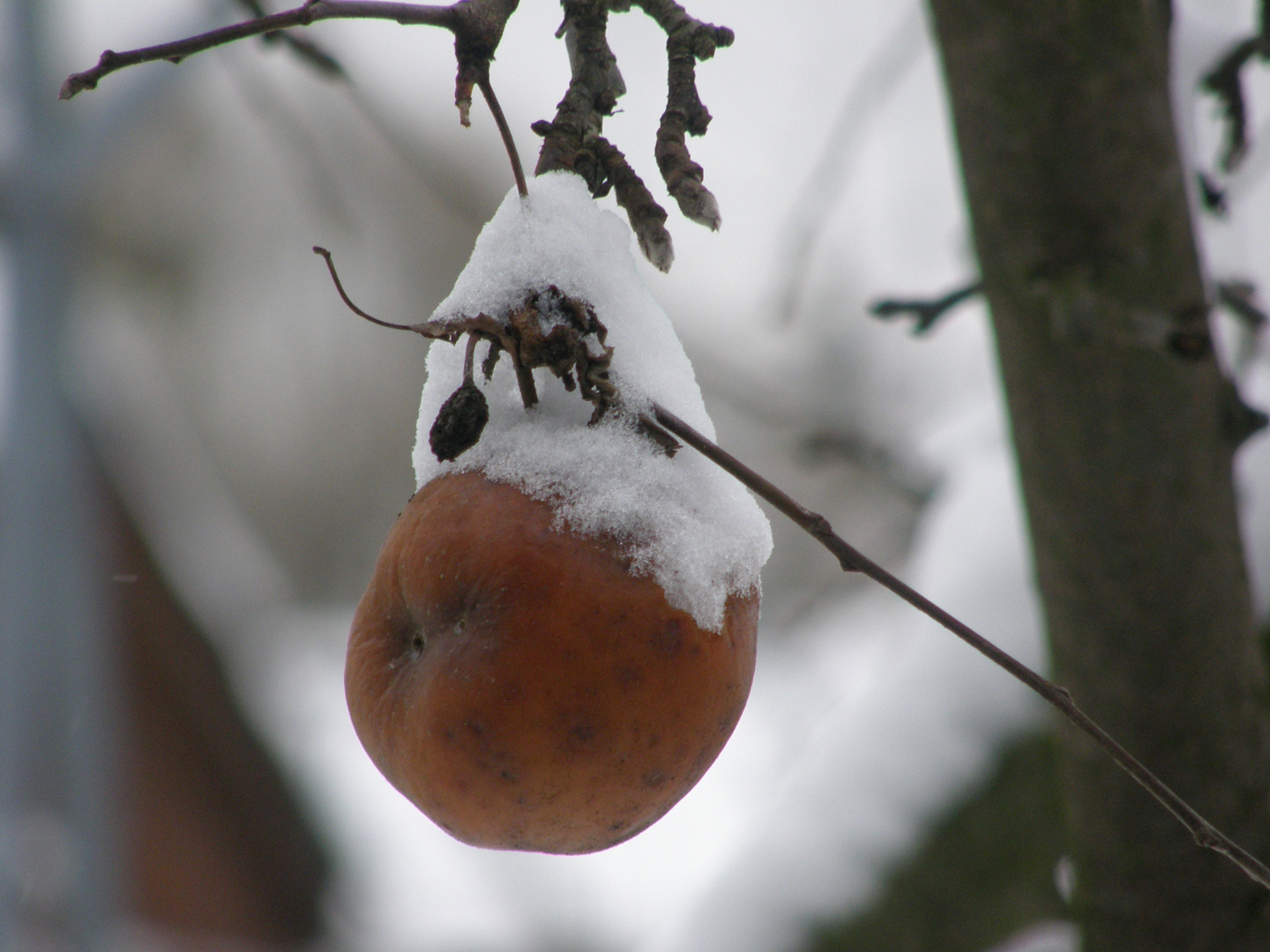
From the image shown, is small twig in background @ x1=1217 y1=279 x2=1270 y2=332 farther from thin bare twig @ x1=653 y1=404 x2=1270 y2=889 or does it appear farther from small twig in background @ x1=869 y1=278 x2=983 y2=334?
thin bare twig @ x1=653 y1=404 x2=1270 y2=889

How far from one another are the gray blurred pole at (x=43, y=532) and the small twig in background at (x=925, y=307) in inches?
67.4

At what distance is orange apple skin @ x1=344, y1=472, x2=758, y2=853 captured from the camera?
48 centimetres

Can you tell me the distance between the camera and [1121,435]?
2.85 feet

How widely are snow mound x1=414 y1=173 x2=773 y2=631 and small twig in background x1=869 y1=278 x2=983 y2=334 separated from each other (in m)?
0.48

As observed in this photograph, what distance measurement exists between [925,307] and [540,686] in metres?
0.65

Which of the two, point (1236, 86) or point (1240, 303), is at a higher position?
point (1236, 86)

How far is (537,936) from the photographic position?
4.90 meters

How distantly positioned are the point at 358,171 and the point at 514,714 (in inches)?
239

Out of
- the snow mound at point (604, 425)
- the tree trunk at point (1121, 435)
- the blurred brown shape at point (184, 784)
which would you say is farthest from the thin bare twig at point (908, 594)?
the blurred brown shape at point (184, 784)

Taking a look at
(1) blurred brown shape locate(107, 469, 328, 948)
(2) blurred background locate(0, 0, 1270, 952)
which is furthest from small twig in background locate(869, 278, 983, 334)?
(1) blurred brown shape locate(107, 469, 328, 948)

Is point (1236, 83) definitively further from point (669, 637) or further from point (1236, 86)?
point (669, 637)

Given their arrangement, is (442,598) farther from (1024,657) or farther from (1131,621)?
(1024,657)

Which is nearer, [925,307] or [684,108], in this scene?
[684,108]

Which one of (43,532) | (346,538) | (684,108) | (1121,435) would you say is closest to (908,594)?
(684,108)
